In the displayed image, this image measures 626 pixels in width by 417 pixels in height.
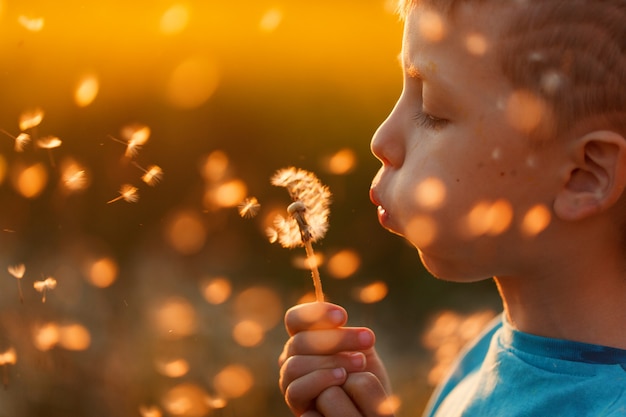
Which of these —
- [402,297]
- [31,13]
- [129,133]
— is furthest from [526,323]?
[31,13]

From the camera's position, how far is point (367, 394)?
130cm

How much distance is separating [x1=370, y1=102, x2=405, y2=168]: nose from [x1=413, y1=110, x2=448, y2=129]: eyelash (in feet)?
0.10

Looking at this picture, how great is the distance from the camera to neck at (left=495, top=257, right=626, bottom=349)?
4.02 ft

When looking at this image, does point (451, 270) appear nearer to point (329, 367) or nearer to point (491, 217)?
point (491, 217)

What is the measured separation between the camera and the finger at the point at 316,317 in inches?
51.8

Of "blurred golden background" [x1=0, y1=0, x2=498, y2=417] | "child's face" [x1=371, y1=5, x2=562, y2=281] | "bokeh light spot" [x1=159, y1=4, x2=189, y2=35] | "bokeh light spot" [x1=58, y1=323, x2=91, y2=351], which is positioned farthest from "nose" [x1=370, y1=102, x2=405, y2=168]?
"bokeh light spot" [x1=159, y1=4, x2=189, y2=35]

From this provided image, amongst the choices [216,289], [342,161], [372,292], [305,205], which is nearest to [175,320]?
[216,289]

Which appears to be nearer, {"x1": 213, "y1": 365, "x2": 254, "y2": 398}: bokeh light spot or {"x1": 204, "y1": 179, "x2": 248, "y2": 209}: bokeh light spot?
{"x1": 204, "y1": 179, "x2": 248, "y2": 209}: bokeh light spot

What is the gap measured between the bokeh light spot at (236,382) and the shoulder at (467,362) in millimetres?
1326

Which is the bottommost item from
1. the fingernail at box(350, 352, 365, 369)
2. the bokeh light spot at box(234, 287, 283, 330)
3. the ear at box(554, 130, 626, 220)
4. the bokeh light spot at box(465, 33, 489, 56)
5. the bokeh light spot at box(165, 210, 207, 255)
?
the bokeh light spot at box(234, 287, 283, 330)

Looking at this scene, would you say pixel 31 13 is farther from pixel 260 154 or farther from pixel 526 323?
pixel 526 323

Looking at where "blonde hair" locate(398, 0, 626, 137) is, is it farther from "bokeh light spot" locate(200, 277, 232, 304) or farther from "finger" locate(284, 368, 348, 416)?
"bokeh light spot" locate(200, 277, 232, 304)

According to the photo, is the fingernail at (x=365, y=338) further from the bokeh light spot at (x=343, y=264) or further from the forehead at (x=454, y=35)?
the bokeh light spot at (x=343, y=264)

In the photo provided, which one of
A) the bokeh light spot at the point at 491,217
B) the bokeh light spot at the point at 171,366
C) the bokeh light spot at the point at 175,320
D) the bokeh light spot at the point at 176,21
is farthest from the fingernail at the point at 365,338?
the bokeh light spot at the point at 176,21
